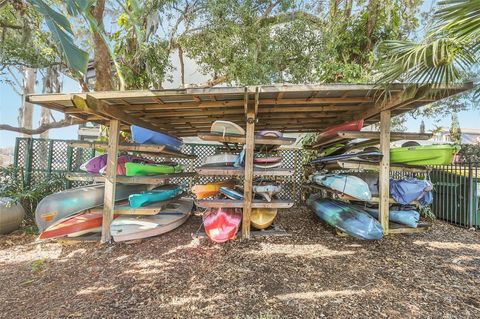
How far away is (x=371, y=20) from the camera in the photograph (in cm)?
570

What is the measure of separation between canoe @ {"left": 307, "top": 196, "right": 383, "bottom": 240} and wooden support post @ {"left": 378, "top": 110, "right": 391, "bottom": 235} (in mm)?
252

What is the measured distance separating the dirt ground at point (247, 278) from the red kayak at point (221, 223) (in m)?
0.15

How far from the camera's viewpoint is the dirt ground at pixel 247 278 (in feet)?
6.72

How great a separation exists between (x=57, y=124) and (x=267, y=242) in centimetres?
717

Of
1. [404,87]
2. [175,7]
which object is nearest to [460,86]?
[404,87]

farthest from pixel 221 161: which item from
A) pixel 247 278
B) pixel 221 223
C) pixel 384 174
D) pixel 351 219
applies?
pixel 384 174

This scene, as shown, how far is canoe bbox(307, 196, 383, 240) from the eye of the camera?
127 inches

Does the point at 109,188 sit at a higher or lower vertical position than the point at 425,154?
lower

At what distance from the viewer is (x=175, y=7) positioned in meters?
6.41

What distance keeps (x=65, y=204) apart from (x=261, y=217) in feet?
10.0

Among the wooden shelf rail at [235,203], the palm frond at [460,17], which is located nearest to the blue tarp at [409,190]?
the wooden shelf rail at [235,203]

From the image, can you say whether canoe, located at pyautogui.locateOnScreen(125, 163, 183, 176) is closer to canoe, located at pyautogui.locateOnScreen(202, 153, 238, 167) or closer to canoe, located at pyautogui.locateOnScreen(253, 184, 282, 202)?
canoe, located at pyautogui.locateOnScreen(202, 153, 238, 167)

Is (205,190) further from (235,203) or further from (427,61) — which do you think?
(427,61)

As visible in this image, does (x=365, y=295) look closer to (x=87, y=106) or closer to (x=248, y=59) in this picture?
(x=87, y=106)
